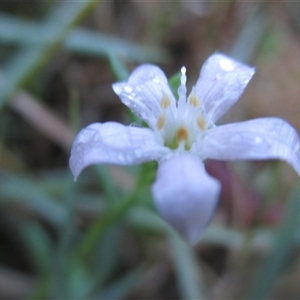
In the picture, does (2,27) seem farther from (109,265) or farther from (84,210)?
(109,265)

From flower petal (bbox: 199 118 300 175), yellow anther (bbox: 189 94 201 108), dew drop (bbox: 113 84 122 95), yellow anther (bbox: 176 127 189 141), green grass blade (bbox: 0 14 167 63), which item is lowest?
flower petal (bbox: 199 118 300 175)

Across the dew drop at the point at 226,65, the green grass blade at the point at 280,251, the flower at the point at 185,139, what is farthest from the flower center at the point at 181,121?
the green grass blade at the point at 280,251

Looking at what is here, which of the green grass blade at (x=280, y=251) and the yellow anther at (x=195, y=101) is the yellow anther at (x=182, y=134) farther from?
the green grass blade at (x=280, y=251)

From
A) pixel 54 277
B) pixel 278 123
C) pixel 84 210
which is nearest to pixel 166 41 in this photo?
pixel 84 210

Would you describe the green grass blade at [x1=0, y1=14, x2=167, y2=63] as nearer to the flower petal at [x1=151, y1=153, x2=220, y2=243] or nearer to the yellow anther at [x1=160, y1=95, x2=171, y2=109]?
the yellow anther at [x1=160, y1=95, x2=171, y2=109]

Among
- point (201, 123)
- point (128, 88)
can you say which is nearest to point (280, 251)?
point (201, 123)

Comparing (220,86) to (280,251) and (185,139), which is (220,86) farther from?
(280,251)

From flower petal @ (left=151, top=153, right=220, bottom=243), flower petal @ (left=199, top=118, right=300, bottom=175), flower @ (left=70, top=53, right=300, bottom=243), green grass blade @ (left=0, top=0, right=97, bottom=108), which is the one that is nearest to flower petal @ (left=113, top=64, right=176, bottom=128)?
flower @ (left=70, top=53, right=300, bottom=243)

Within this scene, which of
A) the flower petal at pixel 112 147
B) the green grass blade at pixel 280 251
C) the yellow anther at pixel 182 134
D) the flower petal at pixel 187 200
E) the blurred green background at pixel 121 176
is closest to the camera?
the flower petal at pixel 187 200
